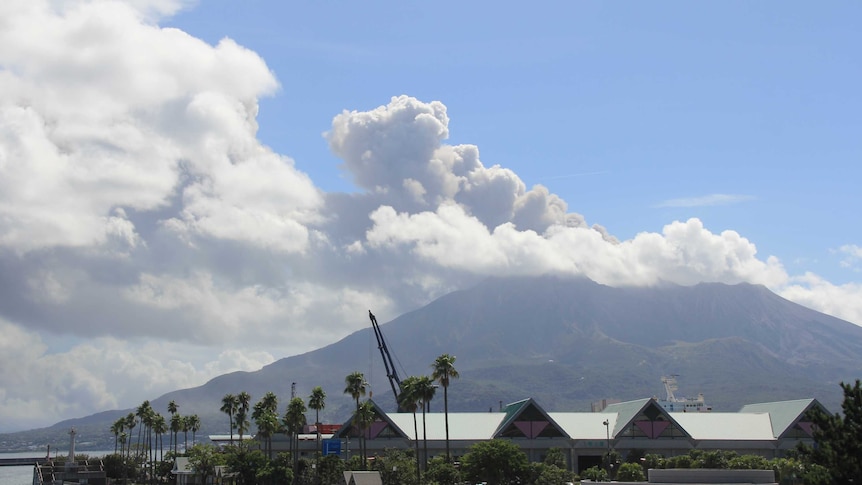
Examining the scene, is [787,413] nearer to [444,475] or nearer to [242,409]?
[444,475]

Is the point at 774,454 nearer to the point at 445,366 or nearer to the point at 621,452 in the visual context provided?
the point at 621,452

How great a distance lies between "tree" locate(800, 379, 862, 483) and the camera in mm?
63750

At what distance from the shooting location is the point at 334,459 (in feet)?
452

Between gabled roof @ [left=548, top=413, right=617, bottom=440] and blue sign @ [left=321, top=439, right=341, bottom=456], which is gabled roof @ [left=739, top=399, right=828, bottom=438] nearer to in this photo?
gabled roof @ [left=548, top=413, right=617, bottom=440]

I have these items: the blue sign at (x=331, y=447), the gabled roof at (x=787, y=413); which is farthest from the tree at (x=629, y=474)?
the blue sign at (x=331, y=447)

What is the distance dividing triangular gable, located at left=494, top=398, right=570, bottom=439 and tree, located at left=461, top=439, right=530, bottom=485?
37.6m

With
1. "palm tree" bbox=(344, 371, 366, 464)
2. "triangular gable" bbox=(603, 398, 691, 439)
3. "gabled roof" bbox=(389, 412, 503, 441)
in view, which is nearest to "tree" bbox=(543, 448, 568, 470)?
"triangular gable" bbox=(603, 398, 691, 439)

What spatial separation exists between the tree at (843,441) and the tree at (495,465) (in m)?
55.1

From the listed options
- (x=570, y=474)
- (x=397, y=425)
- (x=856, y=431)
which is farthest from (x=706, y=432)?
(x=856, y=431)

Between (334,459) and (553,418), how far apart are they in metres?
48.0

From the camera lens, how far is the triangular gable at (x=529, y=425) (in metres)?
158

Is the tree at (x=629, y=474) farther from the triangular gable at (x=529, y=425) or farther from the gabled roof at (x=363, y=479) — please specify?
the gabled roof at (x=363, y=479)

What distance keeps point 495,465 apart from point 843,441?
2298 inches

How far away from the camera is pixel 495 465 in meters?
118
